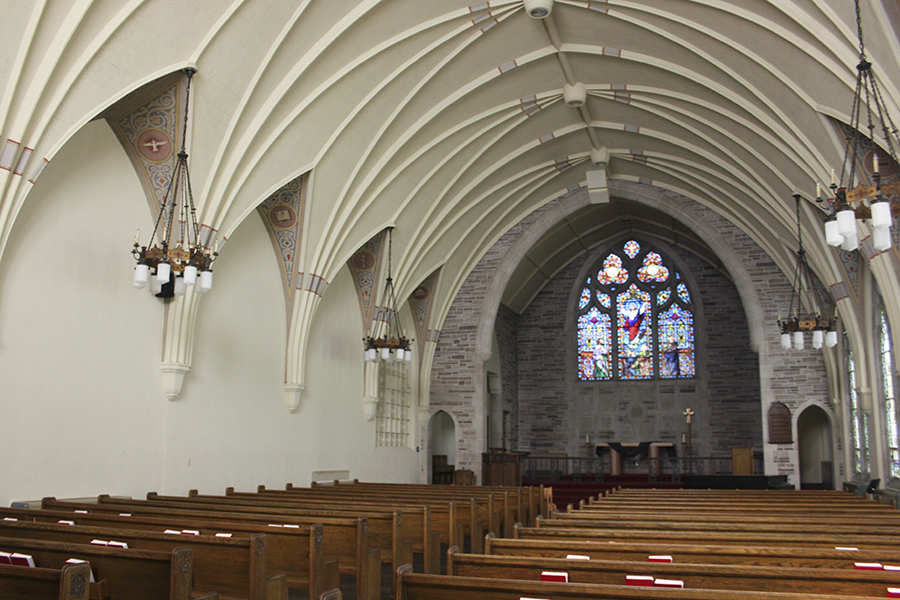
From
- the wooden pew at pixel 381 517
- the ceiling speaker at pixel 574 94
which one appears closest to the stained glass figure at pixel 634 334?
the ceiling speaker at pixel 574 94

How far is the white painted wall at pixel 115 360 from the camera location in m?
7.70

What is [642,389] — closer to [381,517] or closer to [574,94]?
[574,94]

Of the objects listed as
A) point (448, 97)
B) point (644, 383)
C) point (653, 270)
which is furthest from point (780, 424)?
point (448, 97)

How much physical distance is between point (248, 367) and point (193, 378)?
53.7 inches

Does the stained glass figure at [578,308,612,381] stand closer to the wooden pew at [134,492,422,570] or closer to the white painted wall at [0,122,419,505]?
the white painted wall at [0,122,419,505]

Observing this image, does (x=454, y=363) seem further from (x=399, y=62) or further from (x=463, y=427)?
(x=399, y=62)

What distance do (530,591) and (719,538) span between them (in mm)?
2380

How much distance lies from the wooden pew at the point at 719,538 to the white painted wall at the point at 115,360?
5.62 meters

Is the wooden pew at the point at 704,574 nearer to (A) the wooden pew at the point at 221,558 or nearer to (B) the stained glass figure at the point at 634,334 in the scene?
(A) the wooden pew at the point at 221,558

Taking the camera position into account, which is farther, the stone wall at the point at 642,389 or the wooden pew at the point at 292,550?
the stone wall at the point at 642,389

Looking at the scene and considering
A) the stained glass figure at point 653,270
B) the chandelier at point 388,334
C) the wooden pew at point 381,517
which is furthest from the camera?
the stained glass figure at point 653,270

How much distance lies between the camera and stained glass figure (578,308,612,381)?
2270cm

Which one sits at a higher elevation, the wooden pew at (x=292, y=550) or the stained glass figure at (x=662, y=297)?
the stained glass figure at (x=662, y=297)

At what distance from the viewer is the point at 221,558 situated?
4.16 metres
